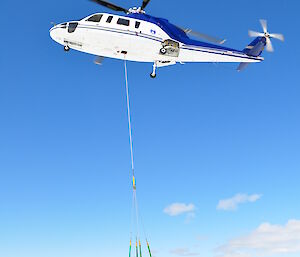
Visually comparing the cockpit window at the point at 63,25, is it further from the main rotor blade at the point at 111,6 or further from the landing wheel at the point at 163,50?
the landing wheel at the point at 163,50

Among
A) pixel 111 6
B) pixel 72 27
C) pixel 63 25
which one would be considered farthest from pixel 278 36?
pixel 63 25

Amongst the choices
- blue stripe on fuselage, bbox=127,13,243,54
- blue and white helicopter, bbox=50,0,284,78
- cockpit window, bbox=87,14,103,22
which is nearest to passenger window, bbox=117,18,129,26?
blue and white helicopter, bbox=50,0,284,78

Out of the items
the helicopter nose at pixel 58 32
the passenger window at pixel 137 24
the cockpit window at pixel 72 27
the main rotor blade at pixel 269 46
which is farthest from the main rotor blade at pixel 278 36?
the helicopter nose at pixel 58 32

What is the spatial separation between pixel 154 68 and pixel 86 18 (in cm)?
666

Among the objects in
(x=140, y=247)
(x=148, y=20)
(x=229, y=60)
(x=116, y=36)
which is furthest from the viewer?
(x=229, y=60)

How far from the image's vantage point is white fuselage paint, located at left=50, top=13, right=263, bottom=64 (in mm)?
30062

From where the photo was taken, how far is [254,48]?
35.4 metres

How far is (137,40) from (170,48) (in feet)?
9.70

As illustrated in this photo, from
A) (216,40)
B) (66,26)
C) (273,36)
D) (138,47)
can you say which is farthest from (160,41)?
(273,36)

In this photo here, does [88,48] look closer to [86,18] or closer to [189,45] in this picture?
[86,18]

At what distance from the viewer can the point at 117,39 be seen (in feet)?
98.1

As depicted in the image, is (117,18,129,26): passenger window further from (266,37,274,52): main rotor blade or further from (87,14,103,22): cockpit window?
(266,37,274,52): main rotor blade

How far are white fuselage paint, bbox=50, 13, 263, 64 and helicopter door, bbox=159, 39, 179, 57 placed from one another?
26 cm

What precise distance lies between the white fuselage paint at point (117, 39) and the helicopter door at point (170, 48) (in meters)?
0.26
